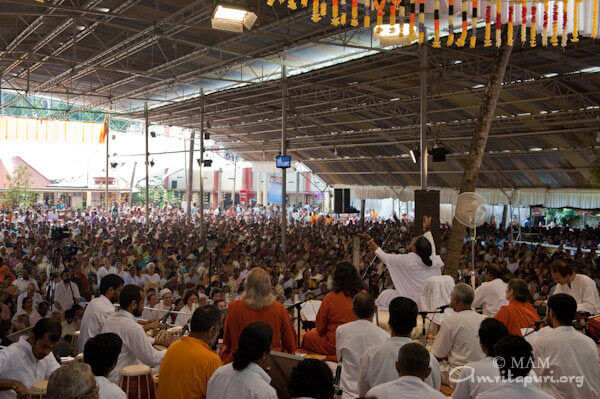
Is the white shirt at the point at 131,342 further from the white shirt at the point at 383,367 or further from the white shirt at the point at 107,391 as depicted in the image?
the white shirt at the point at 383,367

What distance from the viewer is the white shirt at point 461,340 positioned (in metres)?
4.12

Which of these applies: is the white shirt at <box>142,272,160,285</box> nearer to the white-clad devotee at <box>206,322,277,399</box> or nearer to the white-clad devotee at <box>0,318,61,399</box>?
the white-clad devotee at <box>0,318,61,399</box>

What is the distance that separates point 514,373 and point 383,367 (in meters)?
0.76

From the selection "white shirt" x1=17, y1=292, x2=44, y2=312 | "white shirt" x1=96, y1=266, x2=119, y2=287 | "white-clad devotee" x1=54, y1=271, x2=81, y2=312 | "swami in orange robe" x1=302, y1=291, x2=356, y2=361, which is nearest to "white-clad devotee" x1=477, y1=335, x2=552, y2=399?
"swami in orange robe" x1=302, y1=291, x2=356, y2=361

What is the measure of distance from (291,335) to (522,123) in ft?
60.3

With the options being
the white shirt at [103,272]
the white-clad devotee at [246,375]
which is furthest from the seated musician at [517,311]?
the white shirt at [103,272]

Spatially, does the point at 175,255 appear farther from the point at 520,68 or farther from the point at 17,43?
the point at 520,68

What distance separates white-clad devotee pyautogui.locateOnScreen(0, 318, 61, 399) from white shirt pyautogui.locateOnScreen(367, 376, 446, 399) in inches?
94.3

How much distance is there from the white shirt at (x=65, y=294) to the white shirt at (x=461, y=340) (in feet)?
24.0

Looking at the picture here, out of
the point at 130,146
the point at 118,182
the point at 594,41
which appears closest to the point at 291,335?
the point at 594,41

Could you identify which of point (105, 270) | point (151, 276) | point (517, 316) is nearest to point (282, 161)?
point (151, 276)

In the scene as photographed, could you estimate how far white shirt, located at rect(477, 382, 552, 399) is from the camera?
2.70 m

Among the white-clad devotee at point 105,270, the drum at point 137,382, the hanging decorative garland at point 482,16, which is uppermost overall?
the hanging decorative garland at point 482,16

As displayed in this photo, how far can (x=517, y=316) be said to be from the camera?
460 centimetres
